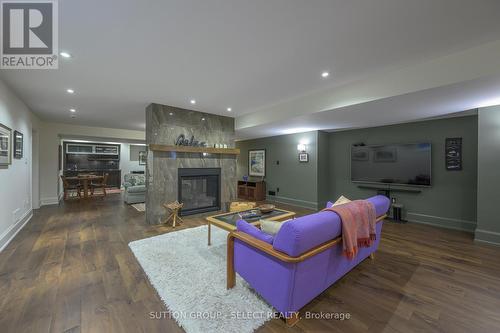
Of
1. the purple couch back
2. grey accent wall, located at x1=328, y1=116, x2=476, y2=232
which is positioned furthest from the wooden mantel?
grey accent wall, located at x1=328, y1=116, x2=476, y2=232

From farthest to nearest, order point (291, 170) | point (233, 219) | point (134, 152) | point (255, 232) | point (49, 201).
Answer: point (134, 152)
point (291, 170)
point (49, 201)
point (233, 219)
point (255, 232)

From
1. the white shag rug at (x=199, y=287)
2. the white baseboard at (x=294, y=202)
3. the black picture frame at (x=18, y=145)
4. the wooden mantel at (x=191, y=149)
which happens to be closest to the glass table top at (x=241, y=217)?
the white shag rug at (x=199, y=287)

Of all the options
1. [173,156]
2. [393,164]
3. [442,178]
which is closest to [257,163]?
[173,156]

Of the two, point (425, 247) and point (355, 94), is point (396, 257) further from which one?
point (355, 94)

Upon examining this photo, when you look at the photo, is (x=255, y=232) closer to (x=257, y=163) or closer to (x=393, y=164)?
(x=393, y=164)

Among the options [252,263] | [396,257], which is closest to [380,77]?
[396,257]

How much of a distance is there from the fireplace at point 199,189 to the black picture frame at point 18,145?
273 cm

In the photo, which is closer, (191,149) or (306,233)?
→ (306,233)

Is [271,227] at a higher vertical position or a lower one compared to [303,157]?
lower

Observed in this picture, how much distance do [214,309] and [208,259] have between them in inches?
Result: 37.3

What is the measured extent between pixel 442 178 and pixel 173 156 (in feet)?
19.0

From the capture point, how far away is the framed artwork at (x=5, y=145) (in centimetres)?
297

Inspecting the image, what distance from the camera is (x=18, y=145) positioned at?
3.72 metres

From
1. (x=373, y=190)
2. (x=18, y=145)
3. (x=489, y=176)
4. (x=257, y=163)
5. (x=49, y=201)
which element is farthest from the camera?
(x=257, y=163)
